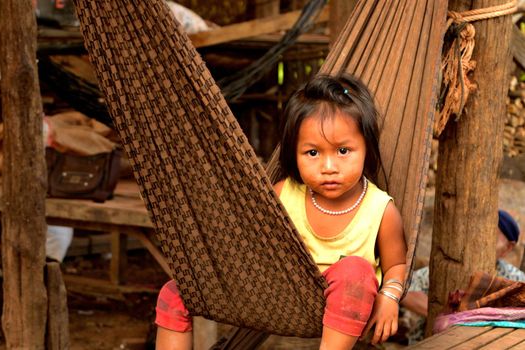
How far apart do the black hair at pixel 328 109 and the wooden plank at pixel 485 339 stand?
1.49 feet

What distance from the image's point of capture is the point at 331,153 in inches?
77.9

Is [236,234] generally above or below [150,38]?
below

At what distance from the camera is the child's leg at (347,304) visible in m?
1.79

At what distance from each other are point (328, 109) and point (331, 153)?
0.10 metres

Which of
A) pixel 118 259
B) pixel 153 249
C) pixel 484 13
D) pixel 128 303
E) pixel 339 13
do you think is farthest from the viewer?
pixel 128 303

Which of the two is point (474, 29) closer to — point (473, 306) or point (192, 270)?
point (473, 306)

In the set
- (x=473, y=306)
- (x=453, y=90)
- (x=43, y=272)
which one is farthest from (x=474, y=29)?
(x=43, y=272)

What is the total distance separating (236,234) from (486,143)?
890 millimetres

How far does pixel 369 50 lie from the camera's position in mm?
2318

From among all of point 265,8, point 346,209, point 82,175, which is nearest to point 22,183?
point 82,175

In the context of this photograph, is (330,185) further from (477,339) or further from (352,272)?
(477,339)

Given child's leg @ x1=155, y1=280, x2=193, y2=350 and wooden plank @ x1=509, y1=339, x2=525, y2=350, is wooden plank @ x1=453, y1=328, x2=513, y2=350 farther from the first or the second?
child's leg @ x1=155, y1=280, x2=193, y2=350

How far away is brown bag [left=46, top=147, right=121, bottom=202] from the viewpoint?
4.48 meters

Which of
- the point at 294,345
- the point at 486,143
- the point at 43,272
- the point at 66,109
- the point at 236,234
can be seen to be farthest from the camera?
the point at 66,109
